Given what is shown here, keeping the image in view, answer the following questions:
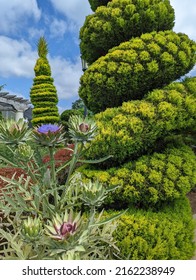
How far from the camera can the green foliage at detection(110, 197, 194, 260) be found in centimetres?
361

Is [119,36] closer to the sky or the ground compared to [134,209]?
closer to the sky

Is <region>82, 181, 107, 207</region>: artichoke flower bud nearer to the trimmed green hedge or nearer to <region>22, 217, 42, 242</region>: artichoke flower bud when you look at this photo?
<region>22, 217, 42, 242</region>: artichoke flower bud

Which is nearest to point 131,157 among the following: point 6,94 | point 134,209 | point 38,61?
point 134,209

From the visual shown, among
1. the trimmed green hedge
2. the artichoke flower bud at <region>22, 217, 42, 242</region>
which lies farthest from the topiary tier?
the artichoke flower bud at <region>22, 217, 42, 242</region>

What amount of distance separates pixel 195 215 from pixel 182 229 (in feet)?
8.11

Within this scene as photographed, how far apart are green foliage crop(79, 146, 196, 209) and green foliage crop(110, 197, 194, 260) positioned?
0.52 feet

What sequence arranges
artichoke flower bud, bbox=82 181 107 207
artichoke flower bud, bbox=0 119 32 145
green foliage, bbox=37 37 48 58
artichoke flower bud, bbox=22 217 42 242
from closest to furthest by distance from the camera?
1. artichoke flower bud, bbox=22 217 42 242
2. artichoke flower bud, bbox=82 181 107 207
3. artichoke flower bud, bbox=0 119 32 145
4. green foliage, bbox=37 37 48 58

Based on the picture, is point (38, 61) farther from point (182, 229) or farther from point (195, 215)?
point (182, 229)

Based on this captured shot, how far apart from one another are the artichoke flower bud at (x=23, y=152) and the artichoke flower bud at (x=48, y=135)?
204mm

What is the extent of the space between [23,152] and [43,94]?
14.1m

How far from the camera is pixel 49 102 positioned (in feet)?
54.2

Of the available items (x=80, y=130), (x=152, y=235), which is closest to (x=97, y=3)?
(x=152, y=235)

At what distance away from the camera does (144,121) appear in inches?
154

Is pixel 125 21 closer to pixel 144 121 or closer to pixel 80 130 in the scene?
pixel 144 121
